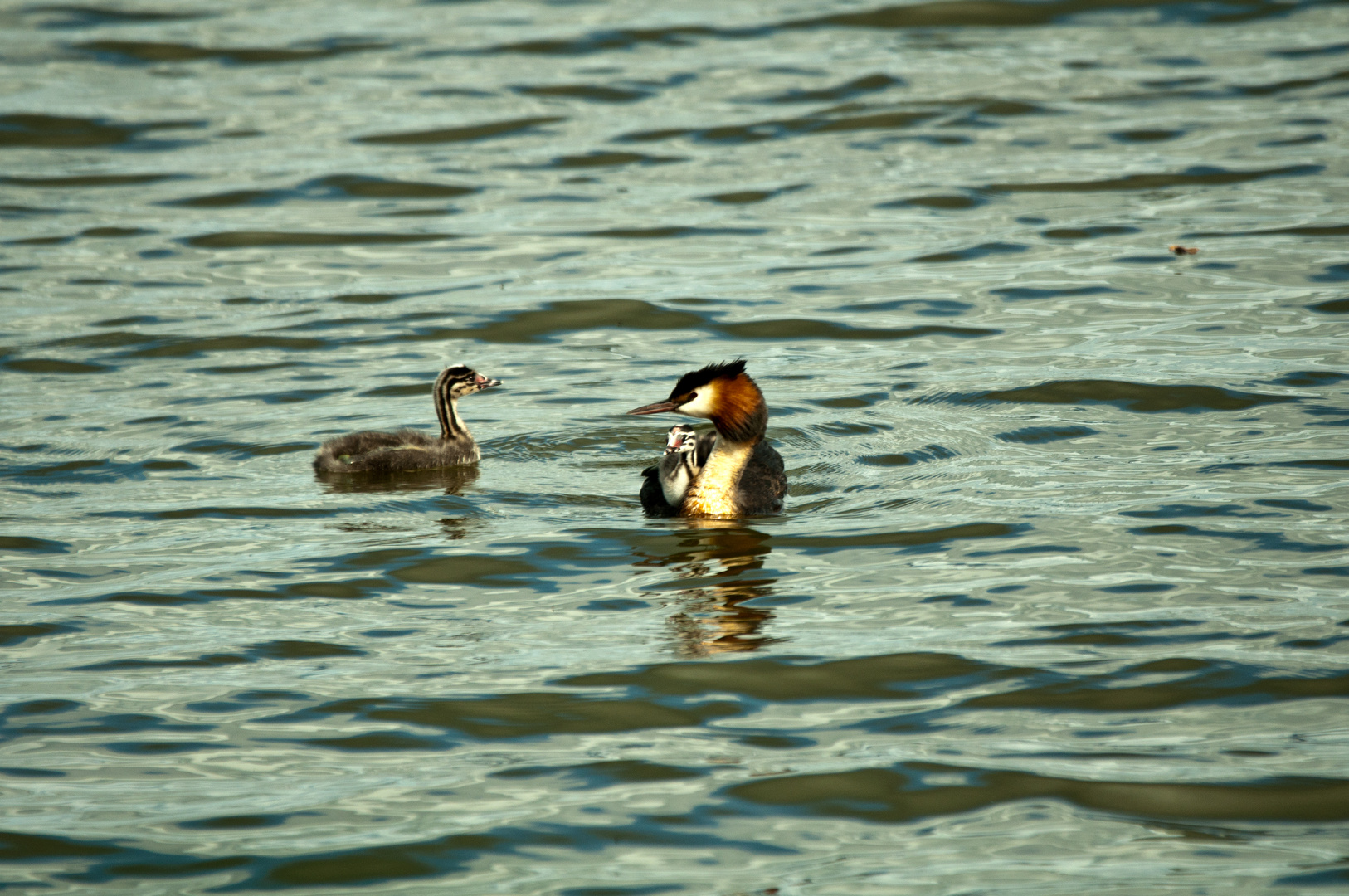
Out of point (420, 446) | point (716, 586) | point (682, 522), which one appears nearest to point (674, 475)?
point (682, 522)

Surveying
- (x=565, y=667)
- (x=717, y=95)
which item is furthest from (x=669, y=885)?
(x=717, y=95)

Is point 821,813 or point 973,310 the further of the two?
point 973,310

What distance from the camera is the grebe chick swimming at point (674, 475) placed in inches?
354

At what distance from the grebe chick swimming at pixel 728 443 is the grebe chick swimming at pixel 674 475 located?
1.8 inches

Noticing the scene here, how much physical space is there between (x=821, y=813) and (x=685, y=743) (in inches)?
28.2

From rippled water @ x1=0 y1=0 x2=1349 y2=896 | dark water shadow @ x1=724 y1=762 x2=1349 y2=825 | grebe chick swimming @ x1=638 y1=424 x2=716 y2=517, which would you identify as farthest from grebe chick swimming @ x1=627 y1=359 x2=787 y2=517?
dark water shadow @ x1=724 y1=762 x2=1349 y2=825

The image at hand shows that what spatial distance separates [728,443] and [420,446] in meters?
2.27

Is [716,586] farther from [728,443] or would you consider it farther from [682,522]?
[728,443]

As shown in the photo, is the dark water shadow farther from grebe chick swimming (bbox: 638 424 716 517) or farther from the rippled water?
grebe chick swimming (bbox: 638 424 716 517)

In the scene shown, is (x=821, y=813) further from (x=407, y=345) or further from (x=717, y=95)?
(x=717, y=95)

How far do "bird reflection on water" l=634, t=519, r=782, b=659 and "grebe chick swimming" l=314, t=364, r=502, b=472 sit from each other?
2.23 meters

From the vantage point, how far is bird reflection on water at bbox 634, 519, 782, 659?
23.1 feet

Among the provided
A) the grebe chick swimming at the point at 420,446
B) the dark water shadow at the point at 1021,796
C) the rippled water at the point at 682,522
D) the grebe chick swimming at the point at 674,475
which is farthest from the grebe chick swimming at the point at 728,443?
the dark water shadow at the point at 1021,796

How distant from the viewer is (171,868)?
523 cm
